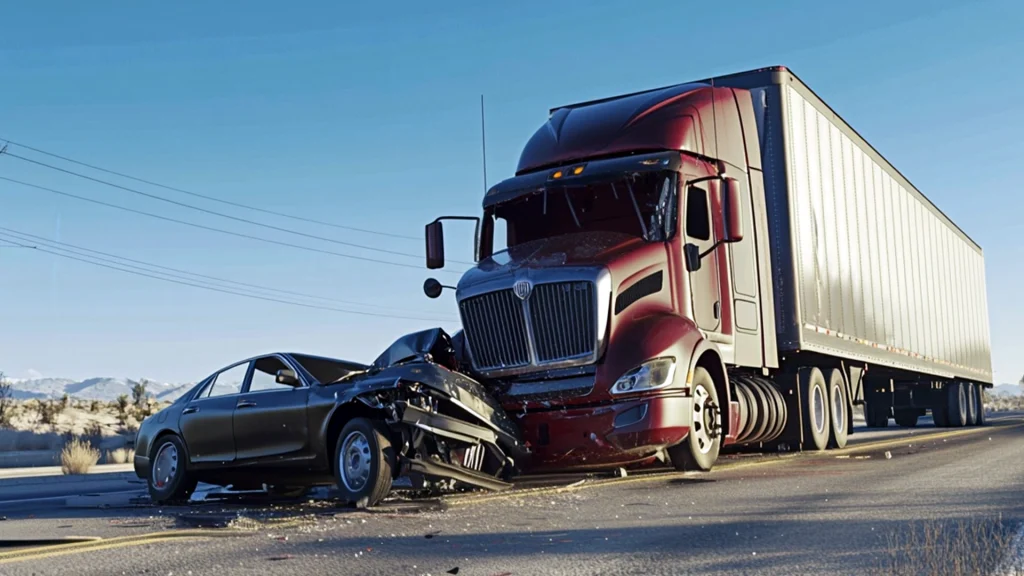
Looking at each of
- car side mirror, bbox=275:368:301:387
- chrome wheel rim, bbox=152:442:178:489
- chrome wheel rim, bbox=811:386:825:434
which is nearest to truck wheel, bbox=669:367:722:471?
car side mirror, bbox=275:368:301:387

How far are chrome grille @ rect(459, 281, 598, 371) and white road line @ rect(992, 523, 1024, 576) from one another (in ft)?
15.6

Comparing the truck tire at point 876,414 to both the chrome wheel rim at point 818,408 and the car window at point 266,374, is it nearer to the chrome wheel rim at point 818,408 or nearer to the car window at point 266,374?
the chrome wheel rim at point 818,408

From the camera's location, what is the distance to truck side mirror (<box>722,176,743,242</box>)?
1163 cm

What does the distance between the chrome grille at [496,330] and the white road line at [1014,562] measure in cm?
528

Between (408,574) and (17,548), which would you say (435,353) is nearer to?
(17,548)

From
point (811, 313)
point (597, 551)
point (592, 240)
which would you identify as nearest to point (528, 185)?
point (592, 240)

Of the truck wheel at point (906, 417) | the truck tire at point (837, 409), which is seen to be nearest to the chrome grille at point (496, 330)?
the truck tire at point (837, 409)

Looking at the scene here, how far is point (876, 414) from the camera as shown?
27.8 meters

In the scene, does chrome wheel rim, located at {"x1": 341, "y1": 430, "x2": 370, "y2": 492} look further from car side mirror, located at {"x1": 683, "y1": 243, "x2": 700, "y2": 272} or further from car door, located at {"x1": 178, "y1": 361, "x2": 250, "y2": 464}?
car side mirror, located at {"x1": 683, "y1": 243, "x2": 700, "y2": 272}

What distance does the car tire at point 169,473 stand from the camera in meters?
10.9

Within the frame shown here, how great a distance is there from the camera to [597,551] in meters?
6.29

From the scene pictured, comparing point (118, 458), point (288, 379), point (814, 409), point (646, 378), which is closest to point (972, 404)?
point (814, 409)

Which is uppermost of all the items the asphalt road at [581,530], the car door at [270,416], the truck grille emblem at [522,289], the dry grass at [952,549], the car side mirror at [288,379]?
the truck grille emblem at [522,289]

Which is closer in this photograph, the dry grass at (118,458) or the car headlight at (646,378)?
the car headlight at (646,378)
